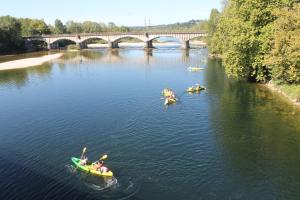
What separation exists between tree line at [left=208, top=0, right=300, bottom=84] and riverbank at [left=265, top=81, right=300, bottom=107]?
1087 mm

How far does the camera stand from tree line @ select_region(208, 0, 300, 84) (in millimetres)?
51750

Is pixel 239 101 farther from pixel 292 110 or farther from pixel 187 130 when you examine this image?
pixel 187 130

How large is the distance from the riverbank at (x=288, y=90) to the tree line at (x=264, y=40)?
1087 mm

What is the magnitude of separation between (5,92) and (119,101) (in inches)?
1018

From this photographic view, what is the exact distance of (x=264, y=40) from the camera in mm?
60000

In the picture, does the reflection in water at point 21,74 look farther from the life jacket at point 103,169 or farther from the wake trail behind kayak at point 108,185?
the life jacket at point 103,169

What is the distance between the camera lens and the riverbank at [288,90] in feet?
169

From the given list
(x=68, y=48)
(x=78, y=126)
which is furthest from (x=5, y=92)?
(x=68, y=48)

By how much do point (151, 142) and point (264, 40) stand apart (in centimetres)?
3240

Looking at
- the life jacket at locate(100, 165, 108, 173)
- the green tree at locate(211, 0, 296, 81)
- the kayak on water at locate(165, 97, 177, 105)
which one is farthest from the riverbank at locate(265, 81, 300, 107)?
the life jacket at locate(100, 165, 108, 173)

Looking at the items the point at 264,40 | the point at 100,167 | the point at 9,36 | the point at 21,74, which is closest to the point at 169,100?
the point at 264,40

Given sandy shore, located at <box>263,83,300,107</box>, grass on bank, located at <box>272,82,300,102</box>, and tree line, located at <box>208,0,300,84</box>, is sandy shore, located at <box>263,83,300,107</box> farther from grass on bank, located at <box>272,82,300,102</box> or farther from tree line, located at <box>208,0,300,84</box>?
tree line, located at <box>208,0,300,84</box>

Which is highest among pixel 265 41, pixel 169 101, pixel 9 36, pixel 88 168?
pixel 9 36

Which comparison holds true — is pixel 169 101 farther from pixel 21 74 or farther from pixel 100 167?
pixel 21 74
